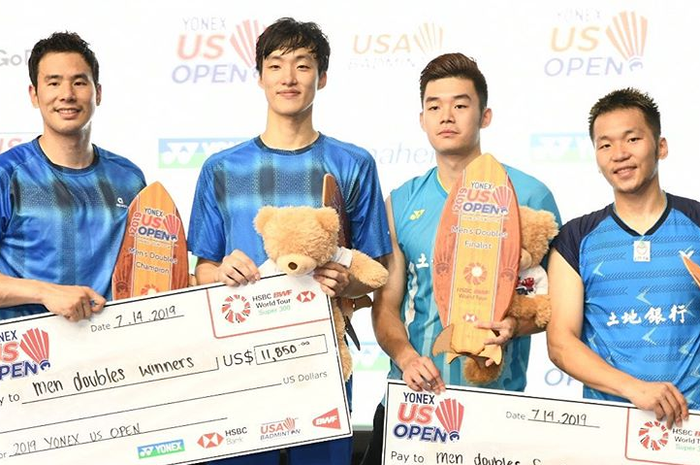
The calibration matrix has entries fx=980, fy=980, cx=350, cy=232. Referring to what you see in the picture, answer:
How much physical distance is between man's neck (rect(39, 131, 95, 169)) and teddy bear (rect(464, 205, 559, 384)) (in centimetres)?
104

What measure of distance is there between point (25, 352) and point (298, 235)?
2.19 ft

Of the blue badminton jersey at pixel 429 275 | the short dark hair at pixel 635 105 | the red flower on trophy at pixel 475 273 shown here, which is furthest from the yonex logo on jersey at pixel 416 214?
the short dark hair at pixel 635 105

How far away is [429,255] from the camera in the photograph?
2338mm

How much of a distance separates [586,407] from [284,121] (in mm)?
918

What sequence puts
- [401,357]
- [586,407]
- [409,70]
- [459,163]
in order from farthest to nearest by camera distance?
[409,70]
[459,163]
[401,357]
[586,407]

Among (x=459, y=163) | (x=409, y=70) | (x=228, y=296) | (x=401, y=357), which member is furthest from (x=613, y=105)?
(x=409, y=70)

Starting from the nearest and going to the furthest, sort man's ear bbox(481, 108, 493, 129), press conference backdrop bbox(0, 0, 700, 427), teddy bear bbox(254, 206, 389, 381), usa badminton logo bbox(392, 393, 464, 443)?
teddy bear bbox(254, 206, 389, 381)
usa badminton logo bbox(392, 393, 464, 443)
man's ear bbox(481, 108, 493, 129)
press conference backdrop bbox(0, 0, 700, 427)

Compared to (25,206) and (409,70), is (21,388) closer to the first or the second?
(25,206)

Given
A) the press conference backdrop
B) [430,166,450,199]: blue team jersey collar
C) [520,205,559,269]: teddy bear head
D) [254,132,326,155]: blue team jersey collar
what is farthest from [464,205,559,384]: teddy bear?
the press conference backdrop

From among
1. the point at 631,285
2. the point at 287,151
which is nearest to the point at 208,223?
the point at 287,151

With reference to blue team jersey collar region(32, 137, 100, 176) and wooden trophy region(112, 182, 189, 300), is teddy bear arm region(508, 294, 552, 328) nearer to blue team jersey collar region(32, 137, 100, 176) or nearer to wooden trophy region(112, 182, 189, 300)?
wooden trophy region(112, 182, 189, 300)

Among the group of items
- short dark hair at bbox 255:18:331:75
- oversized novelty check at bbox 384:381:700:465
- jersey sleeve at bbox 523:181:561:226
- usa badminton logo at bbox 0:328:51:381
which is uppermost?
short dark hair at bbox 255:18:331:75

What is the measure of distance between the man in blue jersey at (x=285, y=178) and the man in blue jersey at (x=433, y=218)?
105 mm

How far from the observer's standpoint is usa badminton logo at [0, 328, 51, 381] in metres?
2.14
